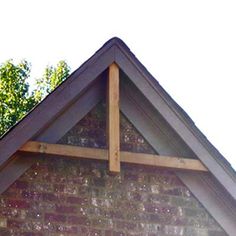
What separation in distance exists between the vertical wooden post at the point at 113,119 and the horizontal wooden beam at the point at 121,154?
0.10 m

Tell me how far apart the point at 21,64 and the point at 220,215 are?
1897 centimetres

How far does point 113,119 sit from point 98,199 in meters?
1.01

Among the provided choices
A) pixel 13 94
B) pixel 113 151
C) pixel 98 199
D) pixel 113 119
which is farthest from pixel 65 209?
pixel 13 94

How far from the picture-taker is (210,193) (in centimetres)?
763

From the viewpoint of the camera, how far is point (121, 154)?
717 centimetres

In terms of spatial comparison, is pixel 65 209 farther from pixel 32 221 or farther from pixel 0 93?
pixel 0 93

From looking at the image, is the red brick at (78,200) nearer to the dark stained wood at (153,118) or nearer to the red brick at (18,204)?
the red brick at (18,204)

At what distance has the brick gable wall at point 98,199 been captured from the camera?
6844 mm

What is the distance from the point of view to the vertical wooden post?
23.2 ft

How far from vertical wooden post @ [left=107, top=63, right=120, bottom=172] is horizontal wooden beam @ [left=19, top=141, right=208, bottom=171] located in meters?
0.10

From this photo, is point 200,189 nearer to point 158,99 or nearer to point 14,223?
point 158,99

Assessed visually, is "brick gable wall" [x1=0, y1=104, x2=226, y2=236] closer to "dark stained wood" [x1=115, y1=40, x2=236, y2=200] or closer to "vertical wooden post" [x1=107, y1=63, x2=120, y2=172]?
"vertical wooden post" [x1=107, y1=63, x2=120, y2=172]

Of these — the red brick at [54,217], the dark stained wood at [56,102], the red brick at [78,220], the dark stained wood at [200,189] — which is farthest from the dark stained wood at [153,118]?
the red brick at [54,217]

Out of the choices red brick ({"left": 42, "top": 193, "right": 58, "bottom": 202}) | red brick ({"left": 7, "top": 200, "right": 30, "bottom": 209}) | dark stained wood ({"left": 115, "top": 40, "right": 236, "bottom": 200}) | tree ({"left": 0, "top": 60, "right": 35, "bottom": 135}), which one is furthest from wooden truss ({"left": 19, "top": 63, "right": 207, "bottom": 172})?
tree ({"left": 0, "top": 60, "right": 35, "bottom": 135})
